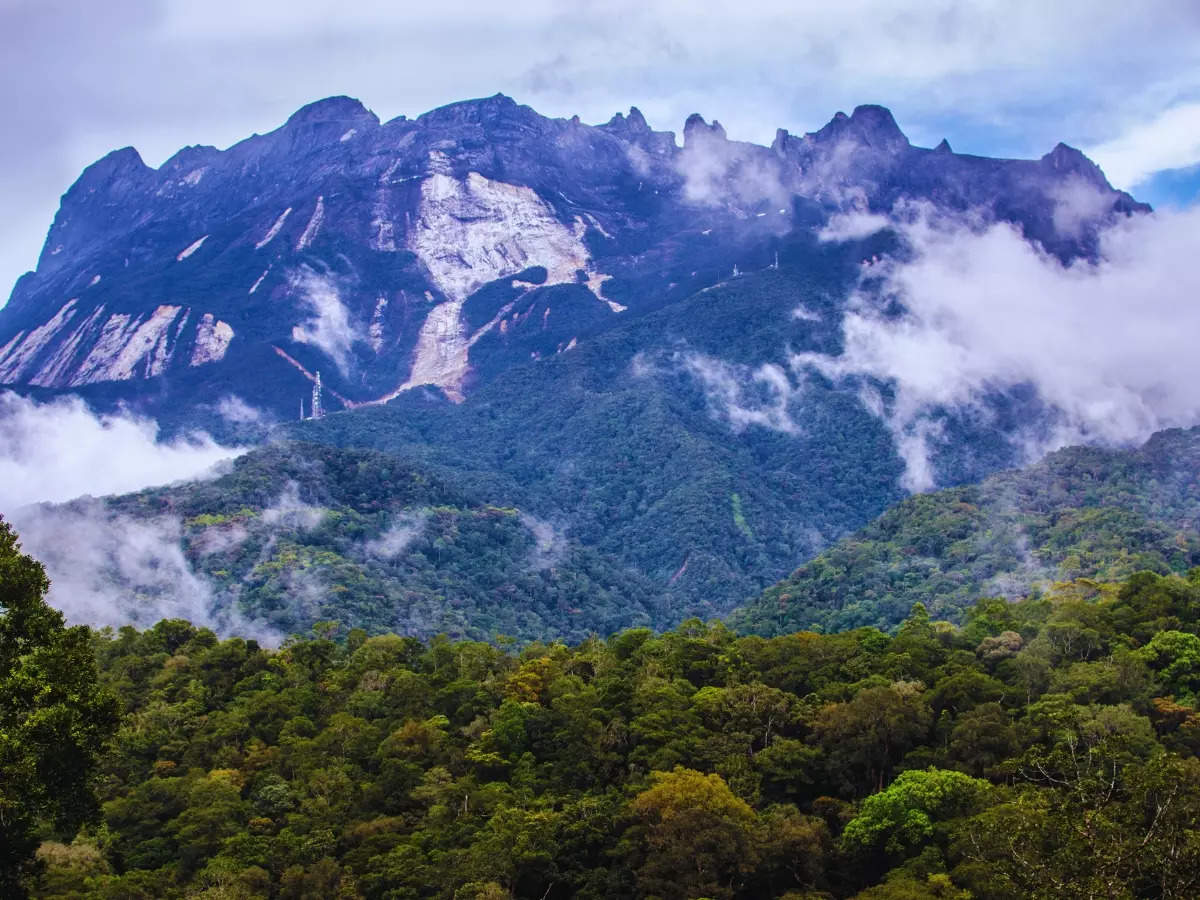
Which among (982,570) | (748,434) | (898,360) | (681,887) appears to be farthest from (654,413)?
(681,887)

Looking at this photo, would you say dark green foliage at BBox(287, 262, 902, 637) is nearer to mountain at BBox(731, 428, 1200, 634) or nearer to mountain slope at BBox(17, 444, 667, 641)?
mountain slope at BBox(17, 444, 667, 641)

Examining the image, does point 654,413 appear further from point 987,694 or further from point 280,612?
point 987,694

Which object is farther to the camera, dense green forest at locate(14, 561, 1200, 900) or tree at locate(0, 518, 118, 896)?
dense green forest at locate(14, 561, 1200, 900)

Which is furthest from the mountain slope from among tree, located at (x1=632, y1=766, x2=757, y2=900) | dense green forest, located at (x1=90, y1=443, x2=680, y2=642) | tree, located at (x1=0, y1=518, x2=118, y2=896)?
tree, located at (x1=0, y1=518, x2=118, y2=896)

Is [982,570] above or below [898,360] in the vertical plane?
below

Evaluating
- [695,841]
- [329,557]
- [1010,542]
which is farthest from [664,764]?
[329,557]

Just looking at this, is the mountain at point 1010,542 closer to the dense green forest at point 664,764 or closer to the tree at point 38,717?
the dense green forest at point 664,764
